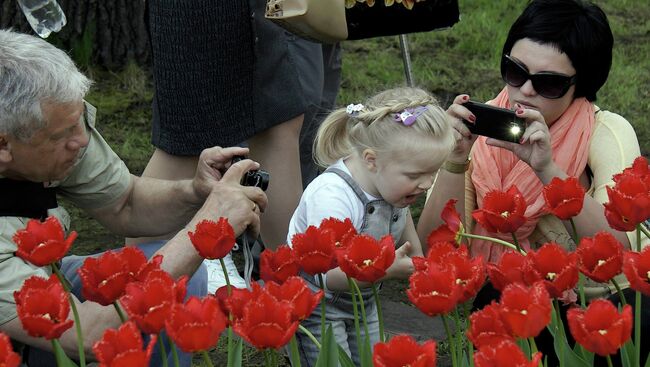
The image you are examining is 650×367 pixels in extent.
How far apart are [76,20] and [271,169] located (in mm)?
2726

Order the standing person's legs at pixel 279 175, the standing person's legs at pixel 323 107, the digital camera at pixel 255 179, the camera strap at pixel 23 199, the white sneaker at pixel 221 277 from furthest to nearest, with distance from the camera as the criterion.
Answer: the standing person's legs at pixel 323 107 < the white sneaker at pixel 221 277 < the standing person's legs at pixel 279 175 < the digital camera at pixel 255 179 < the camera strap at pixel 23 199

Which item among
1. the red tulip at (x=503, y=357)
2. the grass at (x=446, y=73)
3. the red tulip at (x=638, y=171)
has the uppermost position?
the red tulip at (x=503, y=357)

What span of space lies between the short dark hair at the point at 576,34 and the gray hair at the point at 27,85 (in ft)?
3.84

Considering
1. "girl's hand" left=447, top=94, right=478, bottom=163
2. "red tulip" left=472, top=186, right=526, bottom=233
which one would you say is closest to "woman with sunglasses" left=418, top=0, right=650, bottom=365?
"girl's hand" left=447, top=94, right=478, bottom=163

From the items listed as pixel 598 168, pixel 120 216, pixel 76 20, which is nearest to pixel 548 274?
pixel 598 168

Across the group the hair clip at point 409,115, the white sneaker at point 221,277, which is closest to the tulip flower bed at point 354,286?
the hair clip at point 409,115

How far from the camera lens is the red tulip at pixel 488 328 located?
1.81 meters

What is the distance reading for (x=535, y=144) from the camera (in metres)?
2.87

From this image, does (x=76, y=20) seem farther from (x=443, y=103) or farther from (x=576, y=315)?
(x=576, y=315)

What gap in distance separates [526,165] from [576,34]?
0.36 m

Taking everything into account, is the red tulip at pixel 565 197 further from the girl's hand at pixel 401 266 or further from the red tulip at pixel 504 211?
the girl's hand at pixel 401 266

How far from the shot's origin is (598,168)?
3.05 meters

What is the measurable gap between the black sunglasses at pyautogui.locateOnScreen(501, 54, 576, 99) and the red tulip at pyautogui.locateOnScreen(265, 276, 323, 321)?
4.21 feet

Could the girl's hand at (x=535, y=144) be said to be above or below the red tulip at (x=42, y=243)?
below
